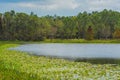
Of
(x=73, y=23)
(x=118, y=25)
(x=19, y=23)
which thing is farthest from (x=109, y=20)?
(x=19, y=23)

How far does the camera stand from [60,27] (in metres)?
178

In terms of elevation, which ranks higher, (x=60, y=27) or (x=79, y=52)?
(x=79, y=52)

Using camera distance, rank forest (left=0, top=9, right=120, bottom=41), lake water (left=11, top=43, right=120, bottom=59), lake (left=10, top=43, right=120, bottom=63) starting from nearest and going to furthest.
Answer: lake (left=10, top=43, right=120, bottom=63)
lake water (left=11, top=43, right=120, bottom=59)
forest (left=0, top=9, right=120, bottom=41)

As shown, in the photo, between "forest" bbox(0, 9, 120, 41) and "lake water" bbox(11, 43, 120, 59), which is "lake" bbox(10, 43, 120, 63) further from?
"forest" bbox(0, 9, 120, 41)

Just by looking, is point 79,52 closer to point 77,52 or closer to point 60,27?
point 77,52

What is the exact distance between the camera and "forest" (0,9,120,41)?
162125 mm

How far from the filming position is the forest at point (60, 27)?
16212 centimetres

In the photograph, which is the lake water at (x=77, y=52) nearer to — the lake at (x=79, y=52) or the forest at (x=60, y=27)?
the lake at (x=79, y=52)

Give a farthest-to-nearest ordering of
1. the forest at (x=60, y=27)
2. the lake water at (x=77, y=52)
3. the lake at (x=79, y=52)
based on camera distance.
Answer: the forest at (x=60, y=27) → the lake water at (x=77, y=52) → the lake at (x=79, y=52)

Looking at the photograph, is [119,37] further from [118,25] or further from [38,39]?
[38,39]

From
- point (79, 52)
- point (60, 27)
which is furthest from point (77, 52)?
point (60, 27)

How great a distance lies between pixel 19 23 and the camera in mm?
166000

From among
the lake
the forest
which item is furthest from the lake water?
the forest

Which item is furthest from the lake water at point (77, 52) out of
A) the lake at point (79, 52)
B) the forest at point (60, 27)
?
the forest at point (60, 27)
